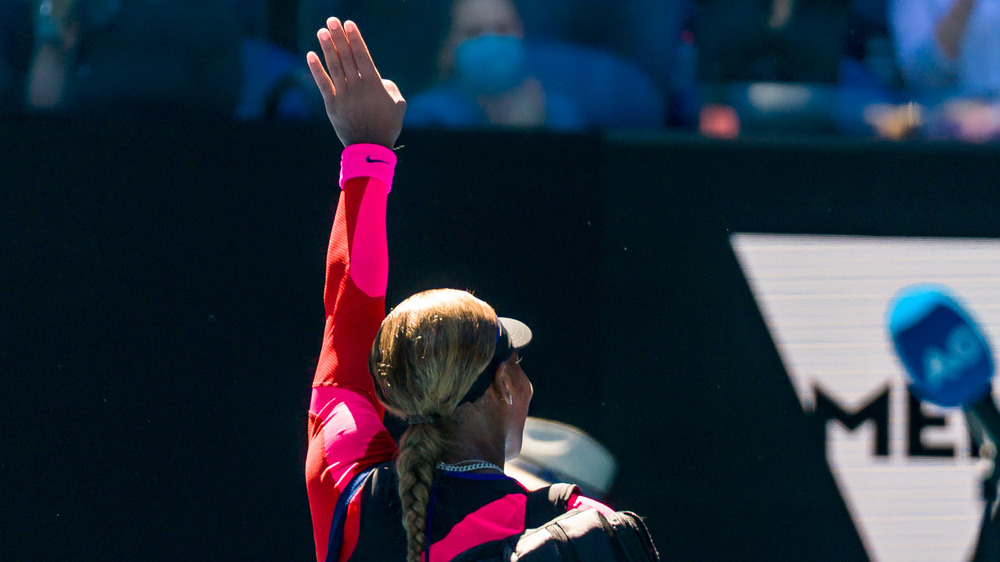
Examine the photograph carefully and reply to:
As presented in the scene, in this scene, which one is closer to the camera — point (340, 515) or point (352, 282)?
point (340, 515)

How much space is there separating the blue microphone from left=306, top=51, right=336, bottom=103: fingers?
1415 millimetres

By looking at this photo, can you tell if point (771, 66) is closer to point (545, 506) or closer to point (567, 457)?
point (567, 457)

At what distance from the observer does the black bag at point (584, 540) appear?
1.11m

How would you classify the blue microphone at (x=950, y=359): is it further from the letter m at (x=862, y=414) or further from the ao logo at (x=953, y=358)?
the letter m at (x=862, y=414)

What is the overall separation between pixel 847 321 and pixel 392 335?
170 cm

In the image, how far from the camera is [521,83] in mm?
2432

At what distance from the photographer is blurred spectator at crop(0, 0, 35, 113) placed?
2305 mm

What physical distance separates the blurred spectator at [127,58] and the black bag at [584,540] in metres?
1.62

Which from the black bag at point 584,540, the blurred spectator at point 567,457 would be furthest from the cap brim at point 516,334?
the blurred spectator at point 567,457

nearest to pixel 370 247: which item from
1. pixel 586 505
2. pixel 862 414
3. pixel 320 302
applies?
pixel 586 505

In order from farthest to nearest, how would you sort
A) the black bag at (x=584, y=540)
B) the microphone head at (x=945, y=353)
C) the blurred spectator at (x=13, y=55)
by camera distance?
the blurred spectator at (x=13, y=55) → the microphone head at (x=945, y=353) → the black bag at (x=584, y=540)

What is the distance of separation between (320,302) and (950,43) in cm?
184

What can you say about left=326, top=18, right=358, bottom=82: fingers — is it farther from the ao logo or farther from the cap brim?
the ao logo

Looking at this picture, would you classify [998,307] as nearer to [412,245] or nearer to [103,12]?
[412,245]
